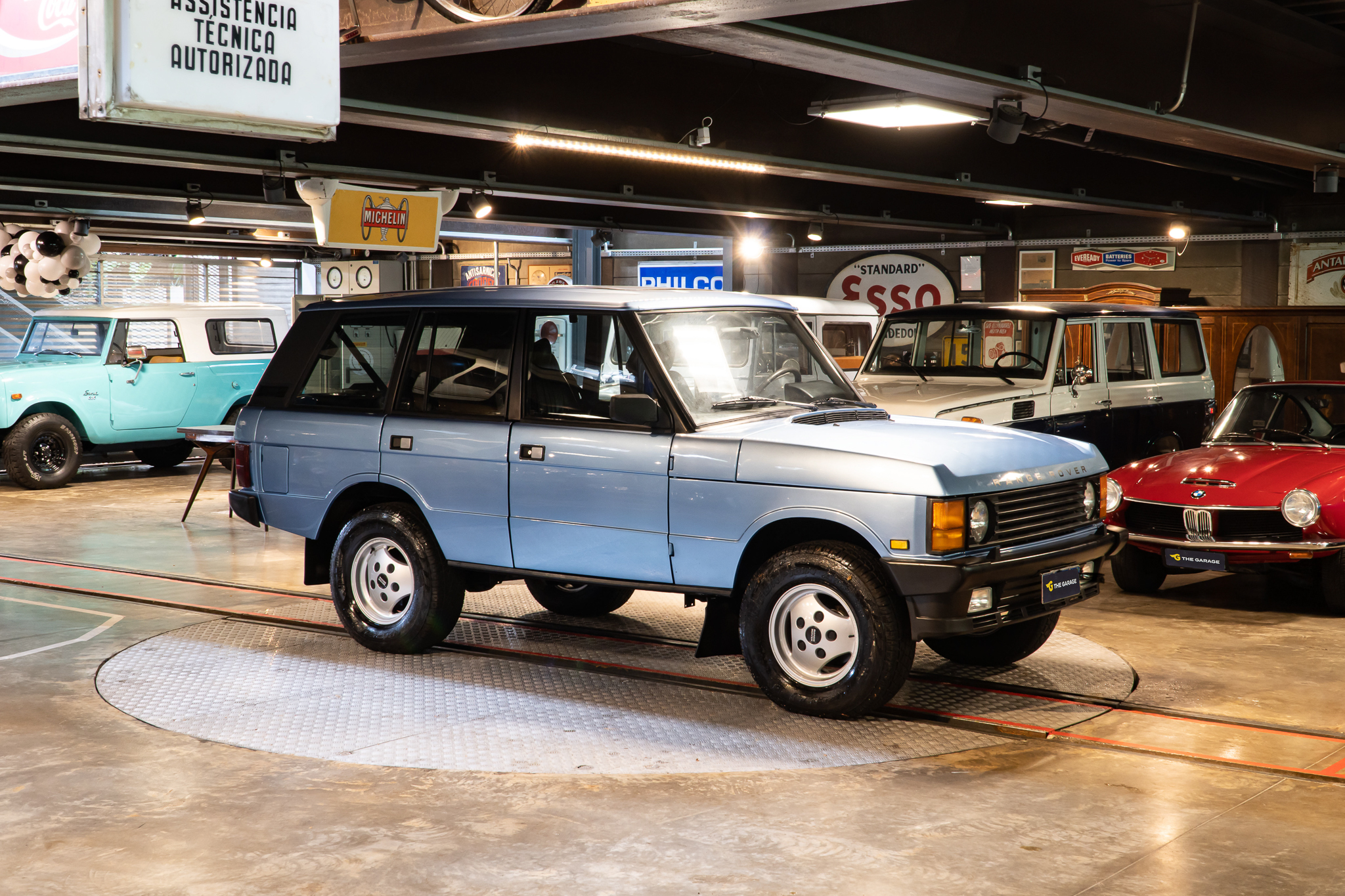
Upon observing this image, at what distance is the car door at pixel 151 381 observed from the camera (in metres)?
15.6

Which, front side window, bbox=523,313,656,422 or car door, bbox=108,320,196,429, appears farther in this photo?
car door, bbox=108,320,196,429

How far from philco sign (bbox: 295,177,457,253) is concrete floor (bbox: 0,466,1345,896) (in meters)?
7.98

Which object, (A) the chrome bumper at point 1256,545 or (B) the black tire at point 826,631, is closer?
(B) the black tire at point 826,631

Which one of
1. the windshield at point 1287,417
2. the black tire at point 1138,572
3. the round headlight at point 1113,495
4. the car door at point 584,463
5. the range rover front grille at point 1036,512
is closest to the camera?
the range rover front grille at point 1036,512

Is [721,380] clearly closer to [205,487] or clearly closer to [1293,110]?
[1293,110]

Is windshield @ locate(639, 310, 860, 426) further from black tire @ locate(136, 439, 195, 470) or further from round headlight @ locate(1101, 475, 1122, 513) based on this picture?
black tire @ locate(136, 439, 195, 470)

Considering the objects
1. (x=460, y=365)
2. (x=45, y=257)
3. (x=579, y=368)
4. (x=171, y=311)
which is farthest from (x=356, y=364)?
(x=45, y=257)

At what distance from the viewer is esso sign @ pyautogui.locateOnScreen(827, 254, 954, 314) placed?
2322cm

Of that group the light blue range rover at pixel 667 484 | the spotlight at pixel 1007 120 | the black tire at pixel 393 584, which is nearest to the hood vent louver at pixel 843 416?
the light blue range rover at pixel 667 484

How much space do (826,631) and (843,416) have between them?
1168 millimetres

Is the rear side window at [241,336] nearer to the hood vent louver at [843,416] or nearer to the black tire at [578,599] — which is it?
the black tire at [578,599]

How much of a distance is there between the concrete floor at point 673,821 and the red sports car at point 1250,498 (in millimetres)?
1758

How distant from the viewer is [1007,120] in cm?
936

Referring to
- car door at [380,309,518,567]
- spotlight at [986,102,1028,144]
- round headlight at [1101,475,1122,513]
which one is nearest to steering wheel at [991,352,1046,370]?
spotlight at [986,102,1028,144]
